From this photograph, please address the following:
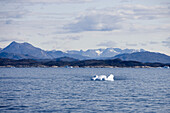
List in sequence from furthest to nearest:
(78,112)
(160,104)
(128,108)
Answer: (160,104) → (128,108) → (78,112)

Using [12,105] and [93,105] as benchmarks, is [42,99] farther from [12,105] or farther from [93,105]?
[93,105]

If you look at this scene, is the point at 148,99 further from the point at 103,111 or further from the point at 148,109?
the point at 103,111

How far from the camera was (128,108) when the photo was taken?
35.9m

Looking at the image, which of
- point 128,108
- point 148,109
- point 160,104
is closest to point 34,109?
point 128,108

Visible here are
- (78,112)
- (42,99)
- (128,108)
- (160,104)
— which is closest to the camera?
(78,112)

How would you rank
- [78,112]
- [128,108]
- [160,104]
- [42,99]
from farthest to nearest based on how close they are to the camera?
[42,99]
[160,104]
[128,108]
[78,112]

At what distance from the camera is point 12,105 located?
37.4m

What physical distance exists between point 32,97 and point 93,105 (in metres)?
11.2

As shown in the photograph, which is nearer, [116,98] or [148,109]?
[148,109]

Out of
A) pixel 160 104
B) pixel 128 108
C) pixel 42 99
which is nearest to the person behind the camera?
pixel 128 108

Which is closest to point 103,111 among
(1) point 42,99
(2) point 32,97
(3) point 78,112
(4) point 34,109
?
(3) point 78,112

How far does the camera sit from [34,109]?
34.9 meters

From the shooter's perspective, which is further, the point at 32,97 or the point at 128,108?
the point at 32,97

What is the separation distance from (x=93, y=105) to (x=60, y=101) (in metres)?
5.33
